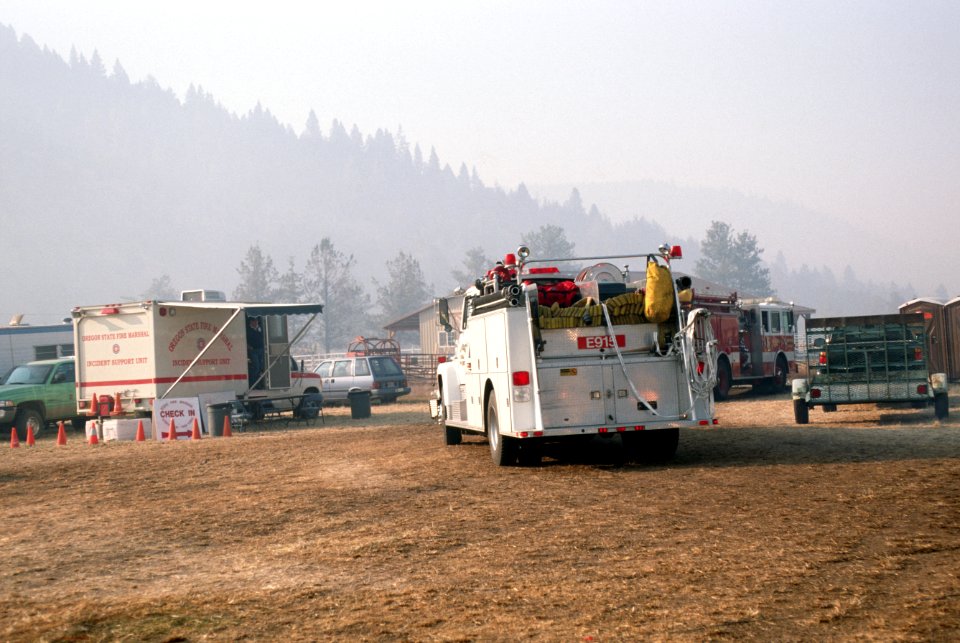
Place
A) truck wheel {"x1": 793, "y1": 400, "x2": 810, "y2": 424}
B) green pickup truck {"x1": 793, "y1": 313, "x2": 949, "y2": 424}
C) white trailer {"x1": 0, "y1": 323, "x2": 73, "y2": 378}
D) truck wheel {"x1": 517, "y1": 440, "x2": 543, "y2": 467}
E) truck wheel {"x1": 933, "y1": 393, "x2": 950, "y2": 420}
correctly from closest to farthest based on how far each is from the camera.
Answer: truck wheel {"x1": 517, "y1": 440, "x2": 543, "y2": 467} < truck wheel {"x1": 933, "y1": 393, "x2": 950, "y2": 420} < green pickup truck {"x1": 793, "y1": 313, "x2": 949, "y2": 424} < truck wheel {"x1": 793, "y1": 400, "x2": 810, "y2": 424} < white trailer {"x1": 0, "y1": 323, "x2": 73, "y2": 378}

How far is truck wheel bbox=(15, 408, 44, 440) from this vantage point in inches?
990

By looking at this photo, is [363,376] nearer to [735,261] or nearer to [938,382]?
[938,382]

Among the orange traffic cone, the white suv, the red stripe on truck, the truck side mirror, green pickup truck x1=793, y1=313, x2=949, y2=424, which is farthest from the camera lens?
the white suv

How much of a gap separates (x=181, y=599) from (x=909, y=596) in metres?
4.61

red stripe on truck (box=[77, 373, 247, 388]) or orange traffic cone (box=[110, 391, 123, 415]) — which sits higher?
red stripe on truck (box=[77, 373, 247, 388])

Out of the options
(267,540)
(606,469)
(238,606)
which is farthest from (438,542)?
(606,469)

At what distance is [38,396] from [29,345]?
33.3 feet

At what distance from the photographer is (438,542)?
8594 millimetres

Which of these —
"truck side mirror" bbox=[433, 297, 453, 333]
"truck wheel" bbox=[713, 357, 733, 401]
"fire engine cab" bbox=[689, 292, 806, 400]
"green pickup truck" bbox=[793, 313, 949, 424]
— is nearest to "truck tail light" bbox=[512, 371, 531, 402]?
"truck side mirror" bbox=[433, 297, 453, 333]

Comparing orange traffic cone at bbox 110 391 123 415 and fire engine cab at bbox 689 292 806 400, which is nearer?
orange traffic cone at bbox 110 391 123 415

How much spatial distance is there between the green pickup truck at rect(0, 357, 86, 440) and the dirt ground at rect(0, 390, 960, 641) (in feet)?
34.5

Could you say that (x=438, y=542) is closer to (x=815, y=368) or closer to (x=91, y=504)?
(x=91, y=504)

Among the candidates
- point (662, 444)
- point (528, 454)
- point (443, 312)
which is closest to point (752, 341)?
point (443, 312)

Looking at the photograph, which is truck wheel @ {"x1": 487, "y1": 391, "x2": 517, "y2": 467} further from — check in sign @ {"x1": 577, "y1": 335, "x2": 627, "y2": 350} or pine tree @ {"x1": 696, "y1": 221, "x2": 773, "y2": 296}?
pine tree @ {"x1": 696, "y1": 221, "x2": 773, "y2": 296}
